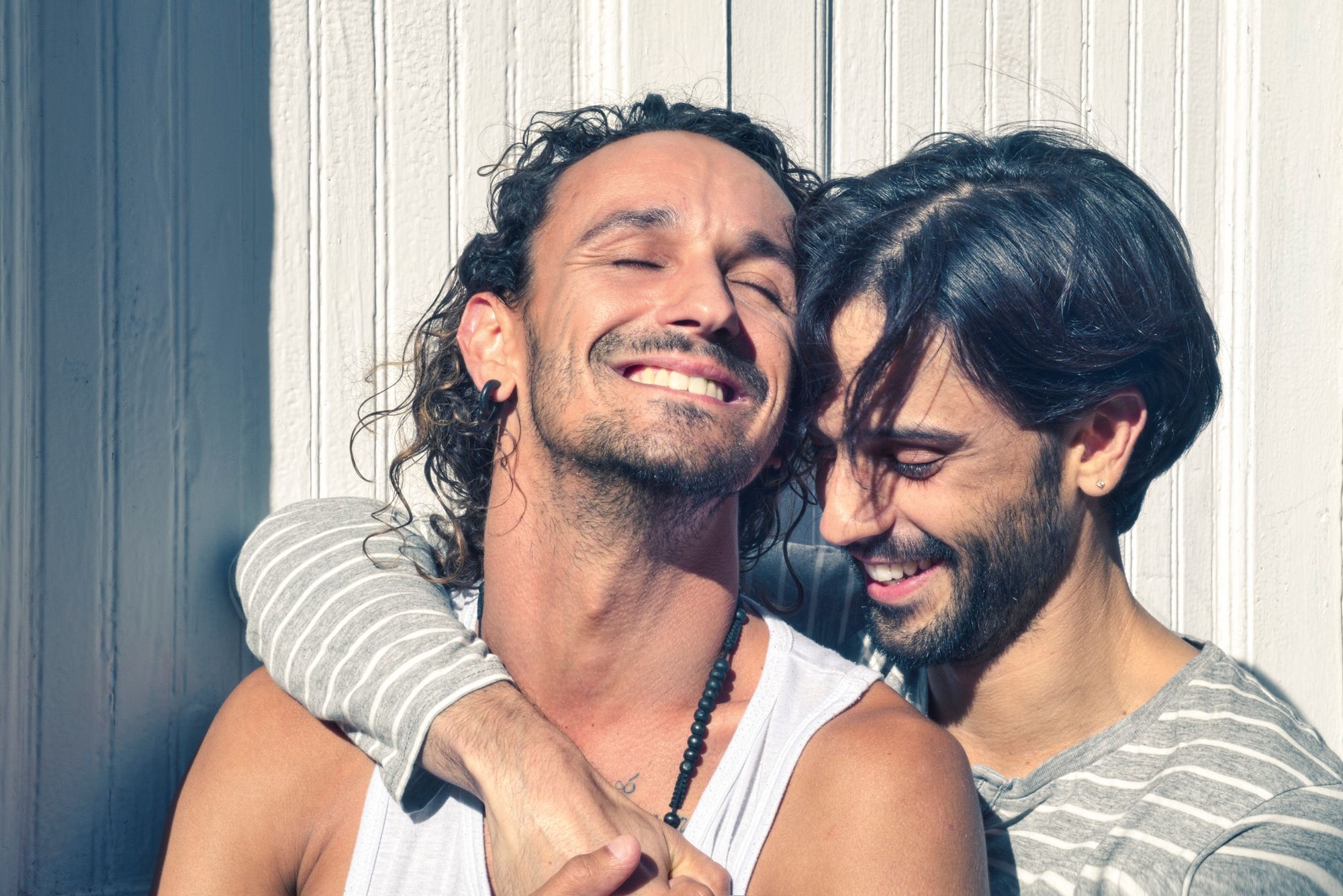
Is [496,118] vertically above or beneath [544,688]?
above

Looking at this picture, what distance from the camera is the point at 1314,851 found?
1.65 m

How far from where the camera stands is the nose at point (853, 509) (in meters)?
2.08

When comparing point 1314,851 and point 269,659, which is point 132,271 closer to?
point 269,659

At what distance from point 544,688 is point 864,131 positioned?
156 centimetres

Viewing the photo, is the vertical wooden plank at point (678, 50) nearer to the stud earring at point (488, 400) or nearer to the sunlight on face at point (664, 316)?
the sunlight on face at point (664, 316)

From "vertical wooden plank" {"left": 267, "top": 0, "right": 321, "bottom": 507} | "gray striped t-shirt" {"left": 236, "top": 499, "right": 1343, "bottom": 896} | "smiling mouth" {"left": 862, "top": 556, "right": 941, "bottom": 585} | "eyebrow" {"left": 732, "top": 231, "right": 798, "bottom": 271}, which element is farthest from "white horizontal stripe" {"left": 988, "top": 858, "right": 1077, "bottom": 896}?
"vertical wooden plank" {"left": 267, "top": 0, "right": 321, "bottom": 507}

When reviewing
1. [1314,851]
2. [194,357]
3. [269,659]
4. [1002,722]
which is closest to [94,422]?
[194,357]

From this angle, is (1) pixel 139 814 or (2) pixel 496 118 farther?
(2) pixel 496 118

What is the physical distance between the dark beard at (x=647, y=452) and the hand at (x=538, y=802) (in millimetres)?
404

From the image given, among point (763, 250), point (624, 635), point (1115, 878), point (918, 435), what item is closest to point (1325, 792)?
point (1115, 878)

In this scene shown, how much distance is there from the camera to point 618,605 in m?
2.03

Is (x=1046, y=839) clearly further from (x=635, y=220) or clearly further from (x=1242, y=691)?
(x=635, y=220)

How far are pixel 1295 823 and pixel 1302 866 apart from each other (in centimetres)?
9

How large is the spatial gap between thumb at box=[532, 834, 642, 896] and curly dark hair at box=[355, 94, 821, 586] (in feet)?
2.84
